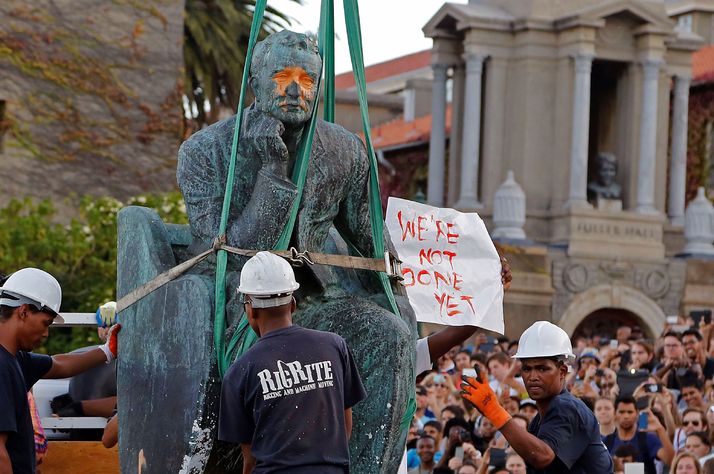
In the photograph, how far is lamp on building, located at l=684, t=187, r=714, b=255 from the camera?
4369 centimetres

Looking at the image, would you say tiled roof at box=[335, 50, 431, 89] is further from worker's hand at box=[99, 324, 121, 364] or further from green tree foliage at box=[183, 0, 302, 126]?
worker's hand at box=[99, 324, 121, 364]

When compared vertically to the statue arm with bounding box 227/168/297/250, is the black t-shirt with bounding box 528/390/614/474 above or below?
below

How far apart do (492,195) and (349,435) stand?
39202mm

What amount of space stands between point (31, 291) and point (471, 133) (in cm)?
3914

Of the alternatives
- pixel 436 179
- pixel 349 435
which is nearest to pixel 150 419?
pixel 349 435

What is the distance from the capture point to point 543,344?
7922mm

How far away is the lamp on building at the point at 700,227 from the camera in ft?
143

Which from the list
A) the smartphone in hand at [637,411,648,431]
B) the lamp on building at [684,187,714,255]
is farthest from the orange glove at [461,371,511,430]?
the lamp on building at [684,187,714,255]

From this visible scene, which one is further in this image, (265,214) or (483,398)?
(483,398)

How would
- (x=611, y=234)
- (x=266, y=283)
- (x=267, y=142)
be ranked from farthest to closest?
(x=611, y=234), (x=267, y=142), (x=266, y=283)

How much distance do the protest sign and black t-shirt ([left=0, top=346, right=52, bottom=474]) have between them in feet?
8.43

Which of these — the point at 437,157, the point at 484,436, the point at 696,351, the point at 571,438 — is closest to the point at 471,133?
the point at 437,157

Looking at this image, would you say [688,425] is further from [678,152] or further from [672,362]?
[678,152]

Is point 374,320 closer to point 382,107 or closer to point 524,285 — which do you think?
point 524,285
